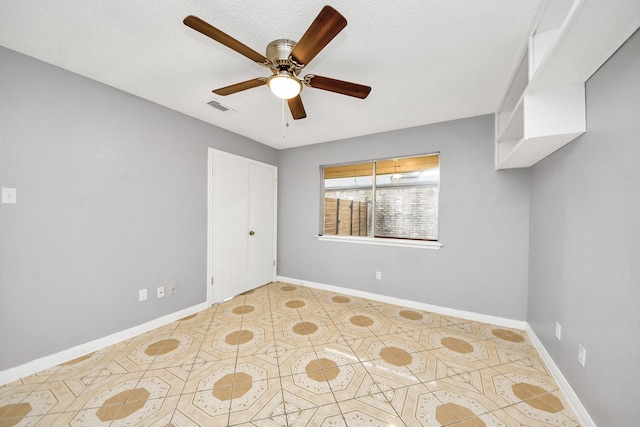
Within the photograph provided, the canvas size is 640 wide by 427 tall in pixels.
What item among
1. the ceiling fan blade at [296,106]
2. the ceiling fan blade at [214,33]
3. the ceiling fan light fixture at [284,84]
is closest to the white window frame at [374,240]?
the ceiling fan blade at [296,106]

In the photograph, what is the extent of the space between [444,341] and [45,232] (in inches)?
142

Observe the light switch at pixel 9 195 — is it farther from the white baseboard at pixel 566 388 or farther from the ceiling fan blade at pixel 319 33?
the white baseboard at pixel 566 388

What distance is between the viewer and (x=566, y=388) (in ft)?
5.36

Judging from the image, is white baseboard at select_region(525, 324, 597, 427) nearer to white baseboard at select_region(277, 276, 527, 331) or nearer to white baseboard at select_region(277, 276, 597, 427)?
white baseboard at select_region(277, 276, 597, 427)

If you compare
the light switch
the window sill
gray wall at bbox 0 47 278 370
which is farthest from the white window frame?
the light switch

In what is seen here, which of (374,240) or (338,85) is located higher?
(338,85)

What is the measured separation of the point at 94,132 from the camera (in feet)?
7.08

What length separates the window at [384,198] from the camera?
3311 mm

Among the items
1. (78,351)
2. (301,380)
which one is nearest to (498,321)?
(301,380)

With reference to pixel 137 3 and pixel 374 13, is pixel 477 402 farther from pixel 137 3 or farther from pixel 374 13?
pixel 137 3

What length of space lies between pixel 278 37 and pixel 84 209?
7.17ft

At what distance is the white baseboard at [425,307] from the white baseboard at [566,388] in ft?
1.20

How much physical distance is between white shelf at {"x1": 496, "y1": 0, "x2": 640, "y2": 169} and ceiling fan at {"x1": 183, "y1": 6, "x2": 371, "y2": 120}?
3.27 ft

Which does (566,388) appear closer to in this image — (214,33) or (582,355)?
(582,355)
